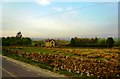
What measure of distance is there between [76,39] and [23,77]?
14948mm

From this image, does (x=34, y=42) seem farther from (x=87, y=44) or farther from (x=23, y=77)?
(x=23, y=77)

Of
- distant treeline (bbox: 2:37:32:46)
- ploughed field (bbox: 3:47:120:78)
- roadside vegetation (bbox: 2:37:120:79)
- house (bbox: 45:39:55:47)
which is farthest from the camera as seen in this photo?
distant treeline (bbox: 2:37:32:46)

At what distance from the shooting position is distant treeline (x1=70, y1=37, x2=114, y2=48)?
103ft

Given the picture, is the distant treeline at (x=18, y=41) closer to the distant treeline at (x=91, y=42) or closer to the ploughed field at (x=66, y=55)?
the ploughed field at (x=66, y=55)

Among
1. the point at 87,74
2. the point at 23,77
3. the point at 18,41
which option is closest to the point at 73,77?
the point at 87,74

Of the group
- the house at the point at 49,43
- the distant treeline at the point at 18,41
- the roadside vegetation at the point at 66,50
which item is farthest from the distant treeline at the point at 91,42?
the distant treeline at the point at 18,41

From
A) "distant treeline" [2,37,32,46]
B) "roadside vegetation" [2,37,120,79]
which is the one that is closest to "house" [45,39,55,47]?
"roadside vegetation" [2,37,120,79]

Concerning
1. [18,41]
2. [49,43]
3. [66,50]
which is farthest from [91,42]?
[18,41]

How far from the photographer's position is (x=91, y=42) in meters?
33.1

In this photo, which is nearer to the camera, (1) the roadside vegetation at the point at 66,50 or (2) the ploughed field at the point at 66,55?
(2) the ploughed field at the point at 66,55

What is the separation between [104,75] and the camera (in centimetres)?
1677

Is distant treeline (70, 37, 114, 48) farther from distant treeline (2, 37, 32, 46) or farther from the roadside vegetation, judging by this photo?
distant treeline (2, 37, 32, 46)

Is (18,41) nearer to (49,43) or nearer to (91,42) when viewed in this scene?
(49,43)

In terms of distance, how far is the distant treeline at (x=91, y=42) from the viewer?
103ft
